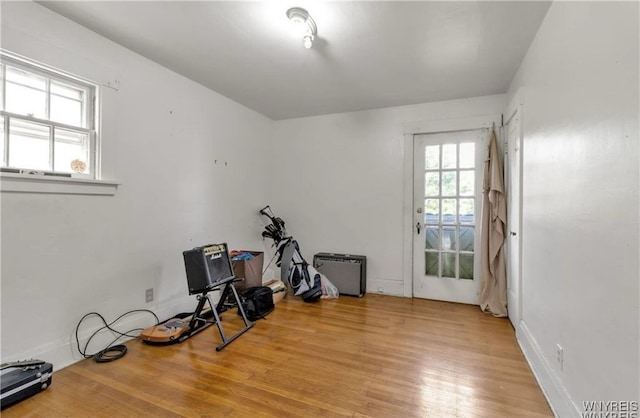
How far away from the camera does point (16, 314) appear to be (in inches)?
72.3

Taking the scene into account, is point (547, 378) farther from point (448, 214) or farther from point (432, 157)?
point (432, 157)

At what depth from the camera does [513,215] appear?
110 inches

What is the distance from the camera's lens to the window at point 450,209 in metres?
3.45

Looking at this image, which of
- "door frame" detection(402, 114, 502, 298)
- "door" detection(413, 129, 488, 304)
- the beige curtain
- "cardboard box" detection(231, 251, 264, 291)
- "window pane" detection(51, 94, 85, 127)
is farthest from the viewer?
"door frame" detection(402, 114, 502, 298)

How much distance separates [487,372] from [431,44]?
2.49 meters

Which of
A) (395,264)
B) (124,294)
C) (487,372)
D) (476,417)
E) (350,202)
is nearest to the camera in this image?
(476,417)

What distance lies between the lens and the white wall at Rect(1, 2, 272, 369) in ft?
6.15

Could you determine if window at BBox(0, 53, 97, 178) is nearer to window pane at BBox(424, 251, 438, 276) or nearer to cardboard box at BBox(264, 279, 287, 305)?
cardboard box at BBox(264, 279, 287, 305)

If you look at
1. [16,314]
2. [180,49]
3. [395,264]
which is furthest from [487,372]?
[180,49]

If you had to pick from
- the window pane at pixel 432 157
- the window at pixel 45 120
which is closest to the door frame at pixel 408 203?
the window pane at pixel 432 157

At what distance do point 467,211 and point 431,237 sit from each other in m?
0.52

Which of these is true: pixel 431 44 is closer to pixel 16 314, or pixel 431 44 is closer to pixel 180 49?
pixel 180 49

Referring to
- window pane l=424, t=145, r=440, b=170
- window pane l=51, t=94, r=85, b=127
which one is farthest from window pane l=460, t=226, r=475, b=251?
window pane l=51, t=94, r=85, b=127

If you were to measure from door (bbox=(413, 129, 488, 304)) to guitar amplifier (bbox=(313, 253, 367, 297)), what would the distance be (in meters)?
0.68
